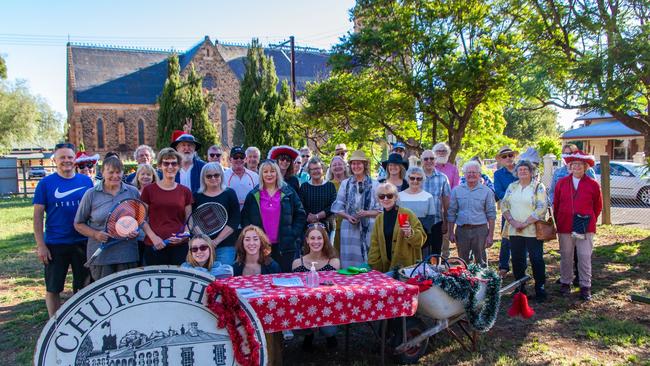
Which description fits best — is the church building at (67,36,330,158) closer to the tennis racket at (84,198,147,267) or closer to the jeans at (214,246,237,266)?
the jeans at (214,246,237,266)

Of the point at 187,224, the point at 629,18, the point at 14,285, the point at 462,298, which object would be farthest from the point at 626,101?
the point at 14,285

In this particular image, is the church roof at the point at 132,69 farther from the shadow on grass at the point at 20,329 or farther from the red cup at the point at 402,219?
the red cup at the point at 402,219

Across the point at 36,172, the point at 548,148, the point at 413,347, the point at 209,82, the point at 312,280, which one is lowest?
the point at 413,347

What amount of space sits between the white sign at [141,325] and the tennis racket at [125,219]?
1017 millimetres

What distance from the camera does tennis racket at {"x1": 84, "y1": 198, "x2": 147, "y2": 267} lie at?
429cm

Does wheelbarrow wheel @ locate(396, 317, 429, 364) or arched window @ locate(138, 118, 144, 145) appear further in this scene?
arched window @ locate(138, 118, 144, 145)

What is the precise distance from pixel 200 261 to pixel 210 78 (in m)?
43.9

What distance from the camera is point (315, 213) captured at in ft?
20.0

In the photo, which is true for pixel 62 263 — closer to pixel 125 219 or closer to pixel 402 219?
pixel 125 219

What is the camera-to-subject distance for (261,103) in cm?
2773

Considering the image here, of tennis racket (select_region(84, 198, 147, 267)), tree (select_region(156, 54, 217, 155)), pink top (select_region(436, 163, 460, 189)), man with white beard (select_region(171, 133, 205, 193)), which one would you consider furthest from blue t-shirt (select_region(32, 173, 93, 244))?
tree (select_region(156, 54, 217, 155))

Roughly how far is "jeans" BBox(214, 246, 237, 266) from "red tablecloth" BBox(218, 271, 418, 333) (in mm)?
864

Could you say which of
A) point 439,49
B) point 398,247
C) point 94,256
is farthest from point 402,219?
point 439,49

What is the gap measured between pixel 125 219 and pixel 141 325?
1205mm
